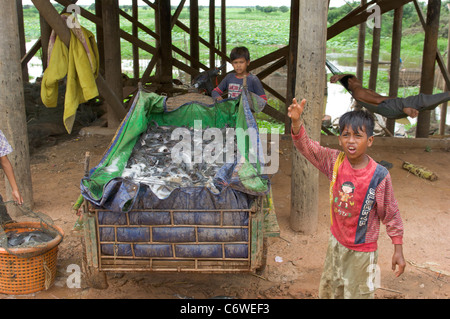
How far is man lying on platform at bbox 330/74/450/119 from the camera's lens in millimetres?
4965

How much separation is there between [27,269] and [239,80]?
2.79 metres

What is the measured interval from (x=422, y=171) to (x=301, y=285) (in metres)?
3.08

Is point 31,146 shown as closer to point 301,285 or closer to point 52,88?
point 52,88

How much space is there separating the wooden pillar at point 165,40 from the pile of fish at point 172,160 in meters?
4.82

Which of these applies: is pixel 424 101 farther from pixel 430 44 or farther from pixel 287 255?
pixel 430 44

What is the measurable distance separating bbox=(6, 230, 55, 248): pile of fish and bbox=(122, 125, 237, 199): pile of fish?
78 cm

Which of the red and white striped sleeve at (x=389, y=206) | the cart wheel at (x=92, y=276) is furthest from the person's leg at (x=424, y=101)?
the cart wheel at (x=92, y=276)

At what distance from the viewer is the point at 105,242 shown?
283cm

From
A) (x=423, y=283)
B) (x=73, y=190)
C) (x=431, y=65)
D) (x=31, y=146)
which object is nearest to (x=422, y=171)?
(x=431, y=65)

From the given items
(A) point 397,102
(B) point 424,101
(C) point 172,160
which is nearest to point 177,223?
(C) point 172,160

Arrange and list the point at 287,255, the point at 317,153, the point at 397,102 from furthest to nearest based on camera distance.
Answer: the point at 397,102
the point at 287,255
the point at 317,153

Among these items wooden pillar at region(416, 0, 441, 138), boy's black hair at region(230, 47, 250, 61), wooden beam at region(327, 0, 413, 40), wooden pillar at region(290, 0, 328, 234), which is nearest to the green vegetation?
wooden beam at region(327, 0, 413, 40)

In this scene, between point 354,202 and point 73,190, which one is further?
point 73,190

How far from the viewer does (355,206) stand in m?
2.52
